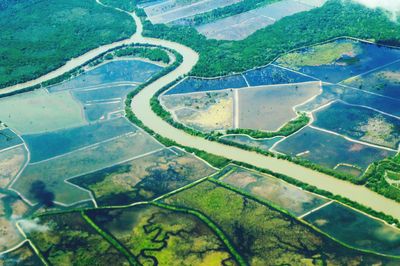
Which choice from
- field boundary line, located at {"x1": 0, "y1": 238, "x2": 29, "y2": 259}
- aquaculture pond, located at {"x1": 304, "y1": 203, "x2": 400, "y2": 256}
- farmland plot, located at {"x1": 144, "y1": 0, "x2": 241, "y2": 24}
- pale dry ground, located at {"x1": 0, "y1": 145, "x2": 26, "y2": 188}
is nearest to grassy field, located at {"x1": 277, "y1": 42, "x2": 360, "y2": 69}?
farmland plot, located at {"x1": 144, "y1": 0, "x2": 241, "y2": 24}

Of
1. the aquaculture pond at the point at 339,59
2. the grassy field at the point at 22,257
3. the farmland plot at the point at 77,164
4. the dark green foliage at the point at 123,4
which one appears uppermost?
the dark green foliage at the point at 123,4

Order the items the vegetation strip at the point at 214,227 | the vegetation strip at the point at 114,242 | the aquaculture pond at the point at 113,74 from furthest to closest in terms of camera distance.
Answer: the aquaculture pond at the point at 113,74 → the vegetation strip at the point at 114,242 → the vegetation strip at the point at 214,227

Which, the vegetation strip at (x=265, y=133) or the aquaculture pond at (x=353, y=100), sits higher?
the aquaculture pond at (x=353, y=100)

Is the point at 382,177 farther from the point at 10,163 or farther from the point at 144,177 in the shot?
the point at 10,163

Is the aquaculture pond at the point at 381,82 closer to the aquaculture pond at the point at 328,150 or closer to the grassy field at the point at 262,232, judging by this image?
the aquaculture pond at the point at 328,150

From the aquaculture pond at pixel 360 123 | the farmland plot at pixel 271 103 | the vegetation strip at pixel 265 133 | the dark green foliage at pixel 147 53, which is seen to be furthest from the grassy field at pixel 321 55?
the dark green foliage at pixel 147 53

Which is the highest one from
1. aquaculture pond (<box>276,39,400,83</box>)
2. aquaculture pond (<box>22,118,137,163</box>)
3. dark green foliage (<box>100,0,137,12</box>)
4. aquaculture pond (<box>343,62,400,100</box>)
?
dark green foliage (<box>100,0,137,12</box>)

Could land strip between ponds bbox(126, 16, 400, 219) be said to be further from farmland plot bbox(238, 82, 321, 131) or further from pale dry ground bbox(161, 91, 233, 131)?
farmland plot bbox(238, 82, 321, 131)

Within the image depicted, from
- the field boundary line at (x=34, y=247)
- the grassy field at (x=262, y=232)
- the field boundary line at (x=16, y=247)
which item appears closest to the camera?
the grassy field at (x=262, y=232)
